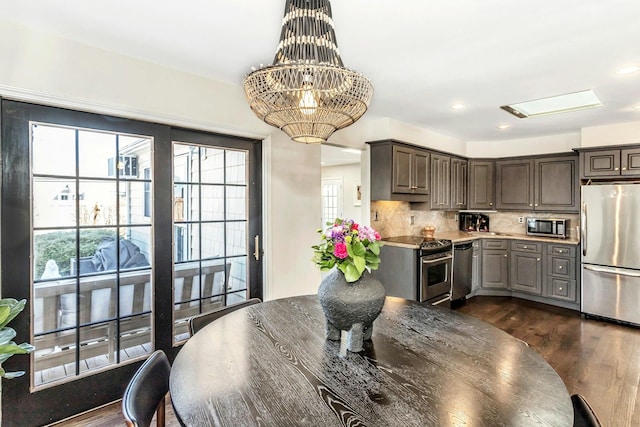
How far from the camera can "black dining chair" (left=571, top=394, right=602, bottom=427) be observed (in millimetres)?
985

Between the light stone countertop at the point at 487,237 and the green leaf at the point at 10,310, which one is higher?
the light stone countertop at the point at 487,237

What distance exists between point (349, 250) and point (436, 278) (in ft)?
9.99

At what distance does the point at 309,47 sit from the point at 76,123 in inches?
70.3

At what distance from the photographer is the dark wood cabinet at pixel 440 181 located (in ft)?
15.1

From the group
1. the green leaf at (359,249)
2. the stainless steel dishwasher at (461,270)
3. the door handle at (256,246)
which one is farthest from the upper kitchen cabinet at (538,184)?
the green leaf at (359,249)

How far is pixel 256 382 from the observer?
115 cm

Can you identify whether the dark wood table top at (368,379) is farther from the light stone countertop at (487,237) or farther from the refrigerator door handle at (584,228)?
the refrigerator door handle at (584,228)

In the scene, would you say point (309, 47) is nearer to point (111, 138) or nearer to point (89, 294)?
point (111, 138)

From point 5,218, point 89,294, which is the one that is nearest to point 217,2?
point 5,218

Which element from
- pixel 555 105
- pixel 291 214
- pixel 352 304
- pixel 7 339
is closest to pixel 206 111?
pixel 291 214

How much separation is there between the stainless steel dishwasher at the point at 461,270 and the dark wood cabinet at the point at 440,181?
0.64 m

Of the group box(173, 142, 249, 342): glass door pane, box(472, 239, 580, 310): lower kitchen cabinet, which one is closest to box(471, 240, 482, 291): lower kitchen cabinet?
box(472, 239, 580, 310): lower kitchen cabinet

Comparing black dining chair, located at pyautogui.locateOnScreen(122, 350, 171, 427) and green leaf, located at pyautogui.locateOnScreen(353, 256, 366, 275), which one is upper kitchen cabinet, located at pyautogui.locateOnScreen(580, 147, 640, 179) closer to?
green leaf, located at pyautogui.locateOnScreen(353, 256, 366, 275)

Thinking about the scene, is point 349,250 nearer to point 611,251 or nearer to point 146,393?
point 146,393
